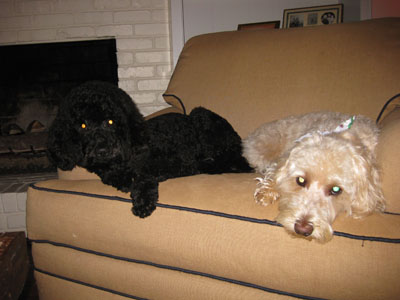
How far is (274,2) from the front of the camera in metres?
2.77

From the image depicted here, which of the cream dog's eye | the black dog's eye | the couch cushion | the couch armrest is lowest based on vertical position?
the couch cushion

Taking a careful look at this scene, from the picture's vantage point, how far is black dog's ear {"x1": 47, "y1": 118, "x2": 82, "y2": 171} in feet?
4.10

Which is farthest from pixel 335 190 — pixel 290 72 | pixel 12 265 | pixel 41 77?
pixel 41 77

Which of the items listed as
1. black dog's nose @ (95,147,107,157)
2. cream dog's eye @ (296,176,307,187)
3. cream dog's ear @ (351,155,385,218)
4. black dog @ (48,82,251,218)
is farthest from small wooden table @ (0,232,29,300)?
cream dog's ear @ (351,155,385,218)

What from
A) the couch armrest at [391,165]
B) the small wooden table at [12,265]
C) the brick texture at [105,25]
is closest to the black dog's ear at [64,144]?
the small wooden table at [12,265]

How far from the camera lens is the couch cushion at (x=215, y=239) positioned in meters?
0.86

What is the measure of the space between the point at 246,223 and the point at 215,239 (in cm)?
13

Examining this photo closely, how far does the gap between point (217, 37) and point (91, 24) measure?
1495 mm

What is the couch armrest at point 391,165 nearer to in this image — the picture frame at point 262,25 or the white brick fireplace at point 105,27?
the picture frame at point 262,25

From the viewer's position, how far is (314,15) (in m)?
2.71

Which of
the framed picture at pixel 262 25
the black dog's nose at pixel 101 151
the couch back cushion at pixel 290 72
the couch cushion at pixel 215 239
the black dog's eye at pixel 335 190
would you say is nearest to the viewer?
the couch cushion at pixel 215 239

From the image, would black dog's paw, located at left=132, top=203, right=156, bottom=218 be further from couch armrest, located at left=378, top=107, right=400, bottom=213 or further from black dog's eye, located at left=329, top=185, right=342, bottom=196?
couch armrest, located at left=378, top=107, right=400, bottom=213

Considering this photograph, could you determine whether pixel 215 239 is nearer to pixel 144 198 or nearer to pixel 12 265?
pixel 144 198

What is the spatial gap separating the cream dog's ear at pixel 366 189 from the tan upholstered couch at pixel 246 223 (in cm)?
3
